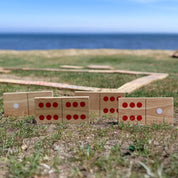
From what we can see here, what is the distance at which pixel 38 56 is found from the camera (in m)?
19.2

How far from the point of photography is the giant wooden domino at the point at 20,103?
4.93 meters

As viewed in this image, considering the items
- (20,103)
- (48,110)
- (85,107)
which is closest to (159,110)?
(85,107)

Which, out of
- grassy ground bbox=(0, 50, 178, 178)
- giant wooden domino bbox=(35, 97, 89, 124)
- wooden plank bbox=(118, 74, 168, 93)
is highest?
wooden plank bbox=(118, 74, 168, 93)

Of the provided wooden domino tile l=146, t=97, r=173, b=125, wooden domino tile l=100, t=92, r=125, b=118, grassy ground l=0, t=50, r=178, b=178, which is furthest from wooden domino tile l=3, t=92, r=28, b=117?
wooden domino tile l=146, t=97, r=173, b=125

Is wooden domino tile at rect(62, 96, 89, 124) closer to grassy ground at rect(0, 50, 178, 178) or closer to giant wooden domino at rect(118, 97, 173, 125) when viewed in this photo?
grassy ground at rect(0, 50, 178, 178)

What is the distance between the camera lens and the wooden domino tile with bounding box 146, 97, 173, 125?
4230mm

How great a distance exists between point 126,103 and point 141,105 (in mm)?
244

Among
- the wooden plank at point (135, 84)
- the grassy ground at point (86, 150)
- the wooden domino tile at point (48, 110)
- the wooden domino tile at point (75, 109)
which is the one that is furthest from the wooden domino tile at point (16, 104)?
the wooden plank at point (135, 84)

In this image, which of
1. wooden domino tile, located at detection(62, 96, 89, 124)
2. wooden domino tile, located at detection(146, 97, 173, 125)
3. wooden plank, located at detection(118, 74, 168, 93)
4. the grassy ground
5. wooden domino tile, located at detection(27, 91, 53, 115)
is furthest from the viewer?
wooden plank, located at detection(118, 74, 168, 93)

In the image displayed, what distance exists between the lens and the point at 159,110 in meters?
4.27

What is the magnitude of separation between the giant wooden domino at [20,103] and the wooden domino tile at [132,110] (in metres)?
1.42

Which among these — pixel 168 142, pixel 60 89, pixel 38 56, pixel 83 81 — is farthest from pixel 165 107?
pixel 38 56

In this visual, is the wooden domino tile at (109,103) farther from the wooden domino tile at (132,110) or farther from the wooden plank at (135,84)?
the wooden plank at (135,84)

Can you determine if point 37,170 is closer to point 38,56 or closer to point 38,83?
point 38,83
